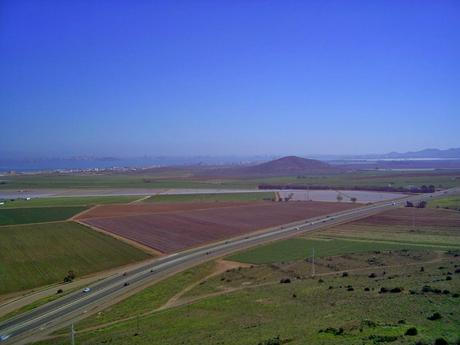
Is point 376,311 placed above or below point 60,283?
above

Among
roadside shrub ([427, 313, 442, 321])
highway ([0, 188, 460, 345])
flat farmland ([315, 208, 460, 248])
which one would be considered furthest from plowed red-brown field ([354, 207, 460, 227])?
roadside shrub ([427, 313, 442, 321])

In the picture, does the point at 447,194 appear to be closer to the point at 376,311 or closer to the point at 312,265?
the point at 312,265

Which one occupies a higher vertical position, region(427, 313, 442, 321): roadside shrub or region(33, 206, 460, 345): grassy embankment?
region(427, 313, 442, 321): roadside shrub

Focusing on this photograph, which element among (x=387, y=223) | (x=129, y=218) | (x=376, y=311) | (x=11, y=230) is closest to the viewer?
(x=376, y=311)

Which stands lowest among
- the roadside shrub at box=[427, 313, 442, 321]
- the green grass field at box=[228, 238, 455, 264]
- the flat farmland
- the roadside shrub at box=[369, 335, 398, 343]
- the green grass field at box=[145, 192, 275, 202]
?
the green grass field at box=[228, 238, 455, 264]

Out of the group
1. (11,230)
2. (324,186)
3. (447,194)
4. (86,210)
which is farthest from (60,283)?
(324,186)

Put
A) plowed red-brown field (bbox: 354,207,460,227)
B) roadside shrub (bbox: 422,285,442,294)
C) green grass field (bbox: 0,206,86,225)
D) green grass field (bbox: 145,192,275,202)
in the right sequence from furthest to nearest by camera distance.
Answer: green grass field (bbox: 145,192,275,202), green grass field (bbox: 0,206,86,225), plowed red-brown field (bbox: 354,207,460,227), roadside shrub (bbox: 422,285,442,294)

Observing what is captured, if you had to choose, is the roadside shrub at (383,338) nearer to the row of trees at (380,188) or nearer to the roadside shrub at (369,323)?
the roadside shrub at (369,323)

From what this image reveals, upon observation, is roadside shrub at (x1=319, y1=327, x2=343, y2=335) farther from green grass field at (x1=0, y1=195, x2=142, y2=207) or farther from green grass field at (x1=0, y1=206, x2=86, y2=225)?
green grass field at (x1=0, y1=195, x2=142, y2=207)
